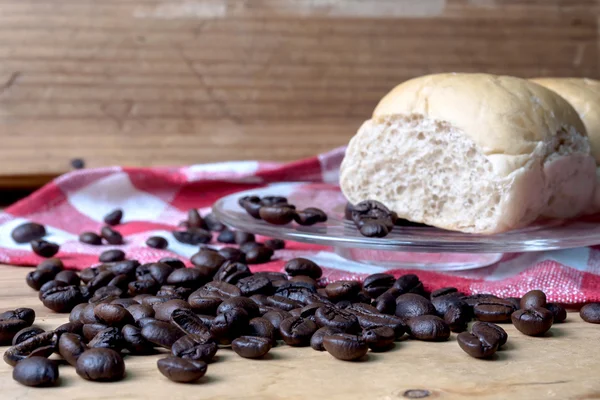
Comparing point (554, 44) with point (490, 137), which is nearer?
point (490, 137)

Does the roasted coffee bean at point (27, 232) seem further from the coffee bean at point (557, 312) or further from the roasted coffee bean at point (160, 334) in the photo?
the coffee bean at point (557, 312)

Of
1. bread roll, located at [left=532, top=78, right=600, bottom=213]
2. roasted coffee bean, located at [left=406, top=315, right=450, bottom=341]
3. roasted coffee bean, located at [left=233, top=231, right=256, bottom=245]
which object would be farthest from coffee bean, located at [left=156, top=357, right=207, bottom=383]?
bread roll, located at [left=532, top=78, right=600, bottom=213]

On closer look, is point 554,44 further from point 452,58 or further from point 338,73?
point 338,73

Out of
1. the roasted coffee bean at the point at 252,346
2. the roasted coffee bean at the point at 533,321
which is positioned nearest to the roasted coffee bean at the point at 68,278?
the roasted coffee bean at the point at 252,346

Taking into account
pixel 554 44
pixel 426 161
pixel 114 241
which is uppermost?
pixel 554 44

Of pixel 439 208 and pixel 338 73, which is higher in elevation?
pixel 338 73

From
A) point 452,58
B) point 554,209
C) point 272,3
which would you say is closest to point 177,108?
point 272,3

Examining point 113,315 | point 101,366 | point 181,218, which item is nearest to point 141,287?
point 113,315
